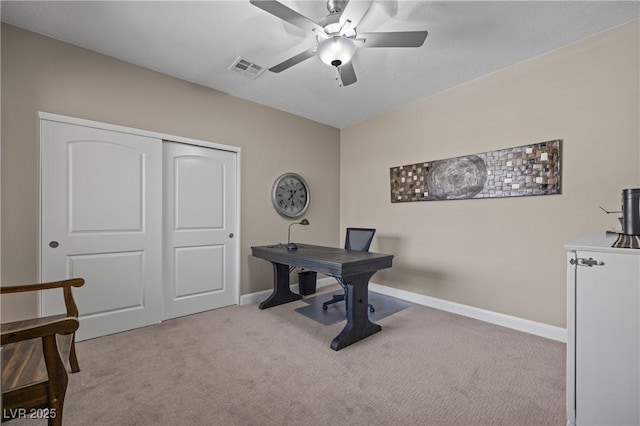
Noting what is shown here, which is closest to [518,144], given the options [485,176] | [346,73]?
[485,176]

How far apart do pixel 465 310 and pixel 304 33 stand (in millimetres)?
3286

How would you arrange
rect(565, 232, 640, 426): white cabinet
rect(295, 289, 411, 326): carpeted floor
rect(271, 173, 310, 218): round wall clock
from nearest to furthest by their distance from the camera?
1. rect(565, 232, 640, 426): white cabinet
2. rect(295, 289, 411, 326): carpeted floor
3. rect(271, 173, 310, 218): round wall clock

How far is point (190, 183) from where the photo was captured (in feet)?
10.6

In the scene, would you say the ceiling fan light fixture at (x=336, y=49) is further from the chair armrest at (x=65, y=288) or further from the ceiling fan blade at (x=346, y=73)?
the chair armrest at (x=65, y=288)

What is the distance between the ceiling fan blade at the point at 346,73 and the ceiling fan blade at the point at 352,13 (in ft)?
0.85

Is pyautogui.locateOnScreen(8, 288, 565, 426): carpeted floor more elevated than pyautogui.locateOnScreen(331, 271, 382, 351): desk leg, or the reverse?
pyautogui.locateOnScreen(331, 271, 382, 351): desk leg

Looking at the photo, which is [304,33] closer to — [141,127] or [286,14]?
[286,14]

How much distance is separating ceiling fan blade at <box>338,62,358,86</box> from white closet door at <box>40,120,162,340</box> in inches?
80.9

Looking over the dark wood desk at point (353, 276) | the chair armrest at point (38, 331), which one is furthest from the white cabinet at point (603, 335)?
the chair armrest at point (38, 331)

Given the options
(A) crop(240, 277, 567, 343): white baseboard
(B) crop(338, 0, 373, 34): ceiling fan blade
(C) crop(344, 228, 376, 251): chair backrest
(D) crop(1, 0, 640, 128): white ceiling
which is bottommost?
(A) crop(240, 277, 567, 343): white baseboard

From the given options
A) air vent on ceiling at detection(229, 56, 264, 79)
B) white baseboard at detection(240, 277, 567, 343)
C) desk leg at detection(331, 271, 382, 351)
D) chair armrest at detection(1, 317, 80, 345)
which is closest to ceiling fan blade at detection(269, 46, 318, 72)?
air vent on ceiling at detection(229, 56, 264, 79)

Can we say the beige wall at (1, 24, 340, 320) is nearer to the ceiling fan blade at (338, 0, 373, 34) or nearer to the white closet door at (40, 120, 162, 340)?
the white closet door at (40, 120, 162, 340)

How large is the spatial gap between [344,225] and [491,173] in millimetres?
2326

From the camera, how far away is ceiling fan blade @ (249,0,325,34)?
1.59 m
